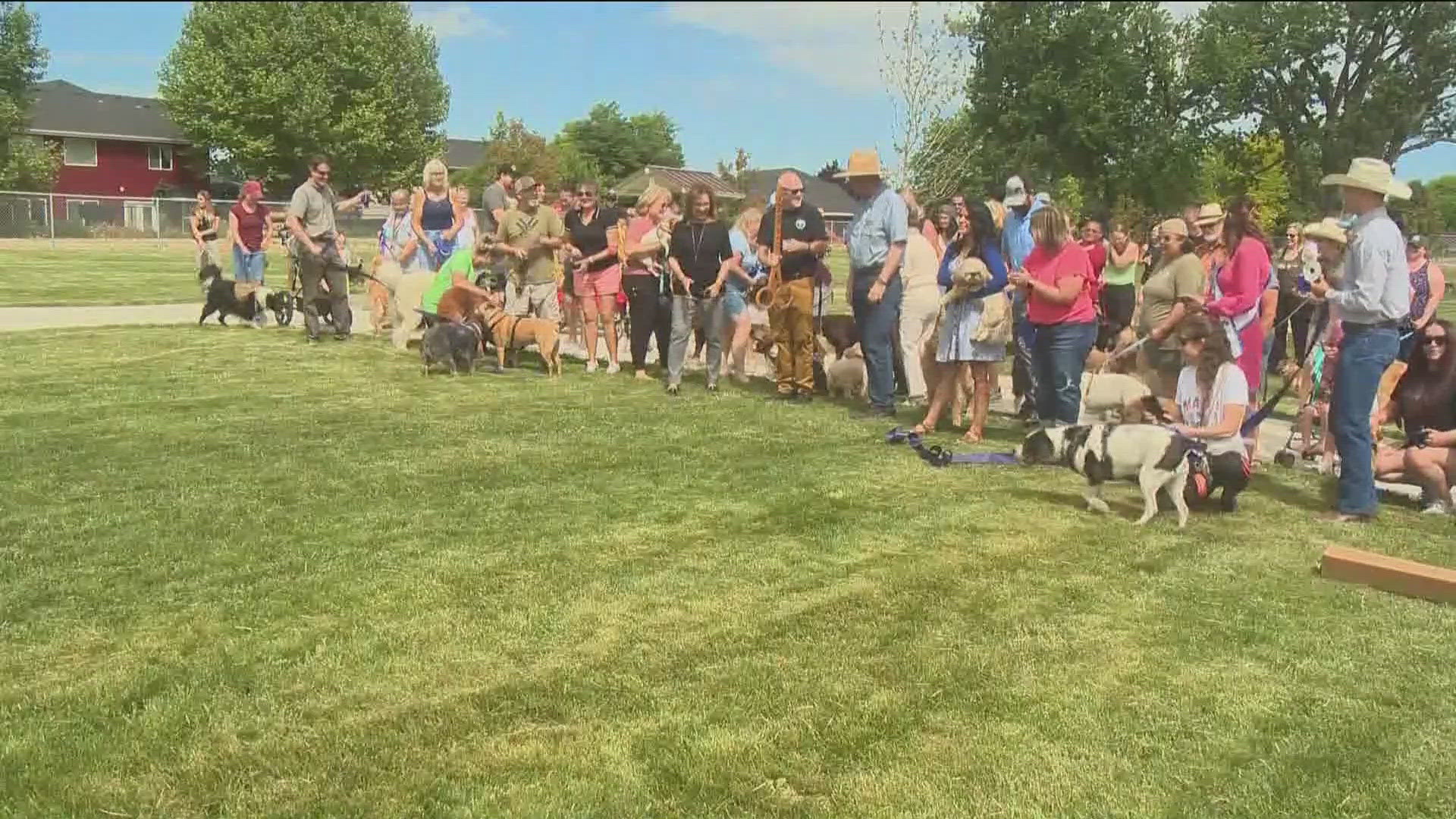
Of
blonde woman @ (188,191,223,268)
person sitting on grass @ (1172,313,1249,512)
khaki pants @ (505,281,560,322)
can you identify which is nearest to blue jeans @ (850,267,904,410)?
person sitting on grass @ (1172,313,1249,512)

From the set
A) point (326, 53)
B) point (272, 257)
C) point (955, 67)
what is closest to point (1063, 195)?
point (955, 67)

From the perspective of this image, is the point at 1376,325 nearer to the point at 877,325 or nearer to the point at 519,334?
the point at 877,325

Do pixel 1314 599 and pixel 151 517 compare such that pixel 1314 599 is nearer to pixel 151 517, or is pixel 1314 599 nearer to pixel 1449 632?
pixel 1449 632

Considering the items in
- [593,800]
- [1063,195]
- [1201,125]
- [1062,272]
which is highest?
[1201,125]

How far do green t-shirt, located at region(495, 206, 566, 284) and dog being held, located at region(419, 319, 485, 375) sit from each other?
1.00 metres

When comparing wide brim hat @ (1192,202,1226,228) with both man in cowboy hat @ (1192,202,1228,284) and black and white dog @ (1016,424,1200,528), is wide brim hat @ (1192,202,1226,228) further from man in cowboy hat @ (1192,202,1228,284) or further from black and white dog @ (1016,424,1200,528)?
black and white dog @ (1016,424,1200,528)

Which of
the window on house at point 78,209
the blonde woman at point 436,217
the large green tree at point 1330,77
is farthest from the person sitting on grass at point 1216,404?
the window on house at point 78,209

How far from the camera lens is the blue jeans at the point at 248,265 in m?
13.5

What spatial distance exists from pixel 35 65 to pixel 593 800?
49.8 metres

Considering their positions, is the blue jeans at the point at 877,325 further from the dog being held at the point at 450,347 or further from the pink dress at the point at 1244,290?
the dog being held at the point at 450,347

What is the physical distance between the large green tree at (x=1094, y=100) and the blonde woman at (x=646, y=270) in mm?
30677

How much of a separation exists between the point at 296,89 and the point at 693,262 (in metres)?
40.4

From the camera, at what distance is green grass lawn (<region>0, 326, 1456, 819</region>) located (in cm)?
310

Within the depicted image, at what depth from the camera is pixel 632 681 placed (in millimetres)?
3709
